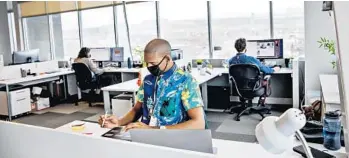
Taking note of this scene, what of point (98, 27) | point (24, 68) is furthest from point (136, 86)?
point (98, 27)

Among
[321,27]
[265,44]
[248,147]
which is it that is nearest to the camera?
[248,147]

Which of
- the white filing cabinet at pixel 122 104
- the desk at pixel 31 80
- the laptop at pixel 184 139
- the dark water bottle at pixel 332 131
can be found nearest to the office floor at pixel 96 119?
the desk at pixel 31 80

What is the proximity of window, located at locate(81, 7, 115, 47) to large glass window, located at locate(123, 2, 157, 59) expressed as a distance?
0.32 meters

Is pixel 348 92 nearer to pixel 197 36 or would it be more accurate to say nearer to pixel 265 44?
pixel 265 44

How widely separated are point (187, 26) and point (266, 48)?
1.79 m

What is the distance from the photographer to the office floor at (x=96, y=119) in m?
4.35

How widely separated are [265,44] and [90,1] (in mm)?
4155

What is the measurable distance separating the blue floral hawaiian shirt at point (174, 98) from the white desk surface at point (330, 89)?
120 centimetres

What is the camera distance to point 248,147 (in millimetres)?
1802

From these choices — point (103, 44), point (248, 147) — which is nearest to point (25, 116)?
point (103, 44)

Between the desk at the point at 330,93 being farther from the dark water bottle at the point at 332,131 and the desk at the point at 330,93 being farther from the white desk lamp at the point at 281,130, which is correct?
the white desk lamp at the point at 281,130

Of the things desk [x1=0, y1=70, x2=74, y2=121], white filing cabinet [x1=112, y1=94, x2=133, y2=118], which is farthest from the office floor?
white filing cabinet [x1=112, y1=94, x2=133, y2=118]

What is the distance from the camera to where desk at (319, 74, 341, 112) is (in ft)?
9.07

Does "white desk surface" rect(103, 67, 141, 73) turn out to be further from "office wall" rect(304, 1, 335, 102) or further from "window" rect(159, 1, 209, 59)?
"office wall" rect(304, 1, 335, 102)
